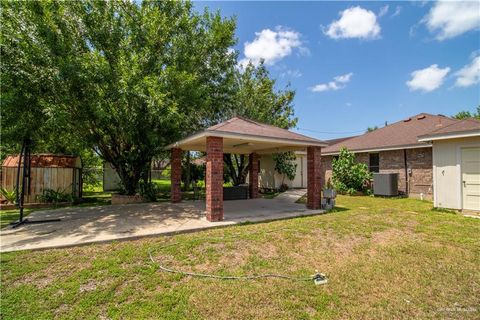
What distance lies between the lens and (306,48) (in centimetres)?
1376

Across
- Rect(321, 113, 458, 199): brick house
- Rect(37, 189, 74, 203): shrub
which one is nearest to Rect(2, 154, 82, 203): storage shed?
Rect(37, 189, 74, 203): shrub

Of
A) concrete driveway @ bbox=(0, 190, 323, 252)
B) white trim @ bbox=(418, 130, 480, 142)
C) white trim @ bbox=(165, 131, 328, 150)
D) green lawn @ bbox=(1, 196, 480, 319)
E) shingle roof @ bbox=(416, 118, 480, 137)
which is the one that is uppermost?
shingle roof @ bbox=(416, 118, 480, 137)

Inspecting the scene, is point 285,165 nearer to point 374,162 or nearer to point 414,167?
point 374,162

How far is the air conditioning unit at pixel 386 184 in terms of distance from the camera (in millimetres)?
12531

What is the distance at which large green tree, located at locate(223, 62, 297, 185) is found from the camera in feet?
50.5

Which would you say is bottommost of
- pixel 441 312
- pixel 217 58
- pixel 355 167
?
pixel 441 312

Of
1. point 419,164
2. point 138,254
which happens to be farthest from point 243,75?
point 138,254

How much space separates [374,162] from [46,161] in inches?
694

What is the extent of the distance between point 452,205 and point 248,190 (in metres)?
8.57

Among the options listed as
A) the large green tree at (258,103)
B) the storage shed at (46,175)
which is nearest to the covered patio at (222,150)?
the storage shed at (46,175)

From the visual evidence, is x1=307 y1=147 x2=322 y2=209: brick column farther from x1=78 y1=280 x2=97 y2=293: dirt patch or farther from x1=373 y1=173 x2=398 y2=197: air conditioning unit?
x1=78 y1=280 x2=97 y2=293: dirt patch

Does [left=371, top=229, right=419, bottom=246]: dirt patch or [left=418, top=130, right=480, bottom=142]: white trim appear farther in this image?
[left=418, top=130, right=480, bottom=142]: white trim

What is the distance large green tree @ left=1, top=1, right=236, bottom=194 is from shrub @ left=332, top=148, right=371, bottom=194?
30.3ft

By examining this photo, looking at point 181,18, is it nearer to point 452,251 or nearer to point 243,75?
point 243,75
